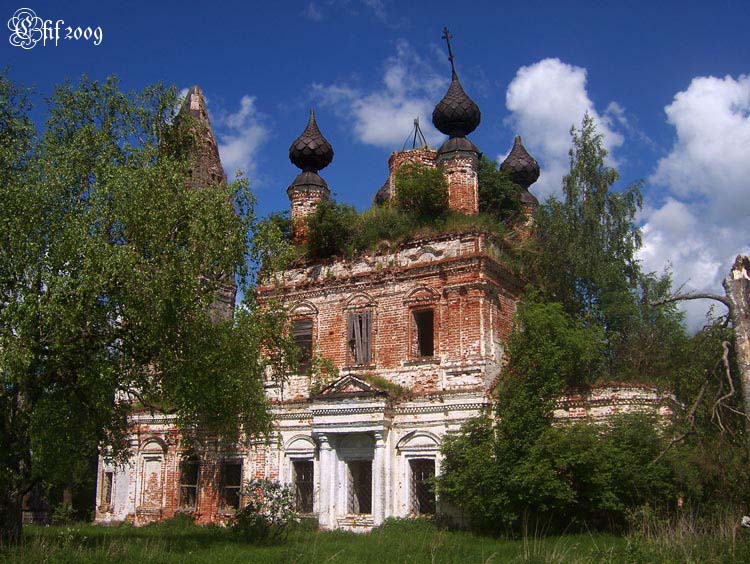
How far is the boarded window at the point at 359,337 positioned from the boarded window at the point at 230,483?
14.4 ft

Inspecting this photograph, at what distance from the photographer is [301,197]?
22531 mm

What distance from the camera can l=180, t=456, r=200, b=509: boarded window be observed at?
21047mm

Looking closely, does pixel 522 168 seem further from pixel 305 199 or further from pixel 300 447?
pixel 300 447

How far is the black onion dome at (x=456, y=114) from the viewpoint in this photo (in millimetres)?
20547

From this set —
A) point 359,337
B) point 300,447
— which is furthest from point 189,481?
point 359,337

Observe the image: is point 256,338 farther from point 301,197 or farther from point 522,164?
point 522,164

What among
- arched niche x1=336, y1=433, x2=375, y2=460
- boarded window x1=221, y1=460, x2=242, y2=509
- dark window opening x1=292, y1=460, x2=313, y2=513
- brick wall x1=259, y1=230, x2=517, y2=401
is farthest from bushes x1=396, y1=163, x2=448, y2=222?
boarded window x1=221, y1=460, x2=242, y2=509

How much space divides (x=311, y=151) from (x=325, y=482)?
32.0ft

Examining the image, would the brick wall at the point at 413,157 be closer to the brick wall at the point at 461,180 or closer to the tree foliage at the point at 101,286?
the brick wall at the point at 461,180

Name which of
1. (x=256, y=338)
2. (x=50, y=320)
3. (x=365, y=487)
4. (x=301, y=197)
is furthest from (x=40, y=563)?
(x=301, y=197)

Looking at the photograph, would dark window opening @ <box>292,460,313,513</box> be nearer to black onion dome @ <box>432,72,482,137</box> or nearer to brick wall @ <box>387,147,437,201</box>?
brick wall @ <box>387,147,437,201</box>

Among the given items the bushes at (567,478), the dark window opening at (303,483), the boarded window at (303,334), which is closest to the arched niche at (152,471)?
the dark window opening at (303,483)

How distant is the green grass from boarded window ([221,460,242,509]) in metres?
3.59

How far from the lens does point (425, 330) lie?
19500 mm
